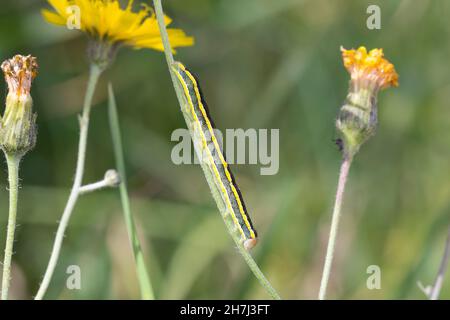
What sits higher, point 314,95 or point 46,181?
point 314,95

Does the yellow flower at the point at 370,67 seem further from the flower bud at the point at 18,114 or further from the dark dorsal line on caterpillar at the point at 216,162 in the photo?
the flower bud at the point at 18,114

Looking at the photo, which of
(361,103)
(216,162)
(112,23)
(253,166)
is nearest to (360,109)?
(361,103)

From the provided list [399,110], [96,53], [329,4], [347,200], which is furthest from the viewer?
[329,4]

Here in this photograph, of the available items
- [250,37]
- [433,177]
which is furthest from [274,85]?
[433,177]

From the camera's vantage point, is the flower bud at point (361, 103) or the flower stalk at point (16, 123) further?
the flower bud at point (361, 103)

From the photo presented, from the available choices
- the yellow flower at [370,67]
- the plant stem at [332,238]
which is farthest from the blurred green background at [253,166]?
the plant stem at [332,238]

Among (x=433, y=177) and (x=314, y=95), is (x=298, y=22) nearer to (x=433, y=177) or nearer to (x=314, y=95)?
(x=314, y=95)
